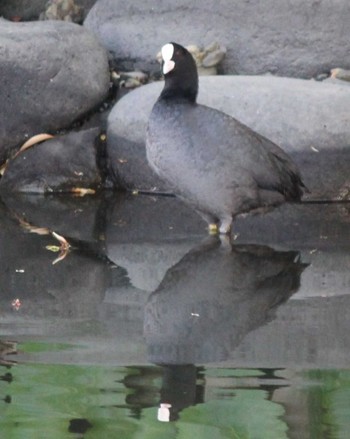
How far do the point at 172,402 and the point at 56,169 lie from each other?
16.3 ft

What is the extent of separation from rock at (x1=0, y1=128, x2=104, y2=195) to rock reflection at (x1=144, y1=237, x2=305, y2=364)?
208 centimetres

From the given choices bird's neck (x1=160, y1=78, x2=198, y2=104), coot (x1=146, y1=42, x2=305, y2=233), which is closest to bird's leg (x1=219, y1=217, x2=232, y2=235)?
coot (x1=146, y1=42, x2=305, y2=233)

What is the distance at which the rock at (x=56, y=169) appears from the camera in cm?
913

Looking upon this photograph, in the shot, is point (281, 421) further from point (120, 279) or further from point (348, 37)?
point (348, 37)

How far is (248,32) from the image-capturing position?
10.1 m

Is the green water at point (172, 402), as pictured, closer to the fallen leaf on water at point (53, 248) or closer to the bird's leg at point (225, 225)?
the fallen leaf on water at point (53, 248)

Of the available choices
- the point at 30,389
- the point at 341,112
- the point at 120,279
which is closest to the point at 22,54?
the point at 341,112

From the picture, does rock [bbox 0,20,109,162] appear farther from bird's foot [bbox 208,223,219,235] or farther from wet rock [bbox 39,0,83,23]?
bird's foot [bbox 208,223,219,235]

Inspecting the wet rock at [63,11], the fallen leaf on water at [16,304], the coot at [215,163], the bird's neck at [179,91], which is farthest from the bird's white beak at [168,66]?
the wet rock at [63,11]

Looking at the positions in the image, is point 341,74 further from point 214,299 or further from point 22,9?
point 214,299

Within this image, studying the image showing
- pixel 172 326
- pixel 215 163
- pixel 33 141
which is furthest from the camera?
pixel 33 141

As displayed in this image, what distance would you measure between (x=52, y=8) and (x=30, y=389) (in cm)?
674

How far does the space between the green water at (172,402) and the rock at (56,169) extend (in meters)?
4.38

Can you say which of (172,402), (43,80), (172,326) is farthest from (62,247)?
(172,402)
